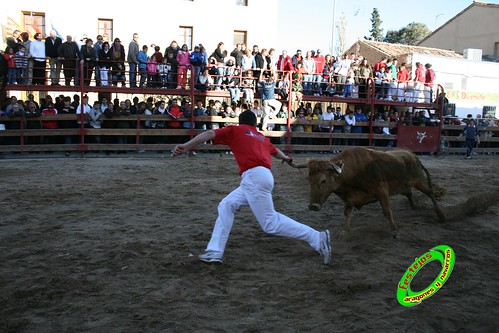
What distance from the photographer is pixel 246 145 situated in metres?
5.12

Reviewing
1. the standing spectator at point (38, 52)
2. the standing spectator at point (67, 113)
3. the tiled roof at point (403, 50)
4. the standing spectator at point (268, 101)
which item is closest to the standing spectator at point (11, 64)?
the standing spectator at point (38, 52)

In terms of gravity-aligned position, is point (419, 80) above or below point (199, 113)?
above

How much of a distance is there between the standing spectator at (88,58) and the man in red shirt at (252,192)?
1116 cm

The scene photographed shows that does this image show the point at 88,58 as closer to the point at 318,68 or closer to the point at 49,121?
the point at 49,121

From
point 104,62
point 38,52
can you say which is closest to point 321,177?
point 104,62

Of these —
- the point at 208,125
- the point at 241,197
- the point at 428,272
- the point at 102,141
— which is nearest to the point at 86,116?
the point at 102,141

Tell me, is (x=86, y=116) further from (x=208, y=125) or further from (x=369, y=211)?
(x=369, y=211)

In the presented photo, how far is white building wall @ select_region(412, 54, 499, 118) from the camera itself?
108 ft

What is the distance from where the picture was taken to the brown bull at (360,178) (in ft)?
19.5

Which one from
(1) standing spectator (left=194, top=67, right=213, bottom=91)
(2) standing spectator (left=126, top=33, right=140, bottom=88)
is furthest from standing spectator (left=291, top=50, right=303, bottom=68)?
(2) standing spectator (left=126, top=33, right=140, bottom=88)

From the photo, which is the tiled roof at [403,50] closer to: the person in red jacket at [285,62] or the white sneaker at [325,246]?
the person in red jacket at [285,62]

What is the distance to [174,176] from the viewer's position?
11.7 metres

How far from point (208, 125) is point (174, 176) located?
5.16 metres

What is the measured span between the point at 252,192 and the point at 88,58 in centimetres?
1206
